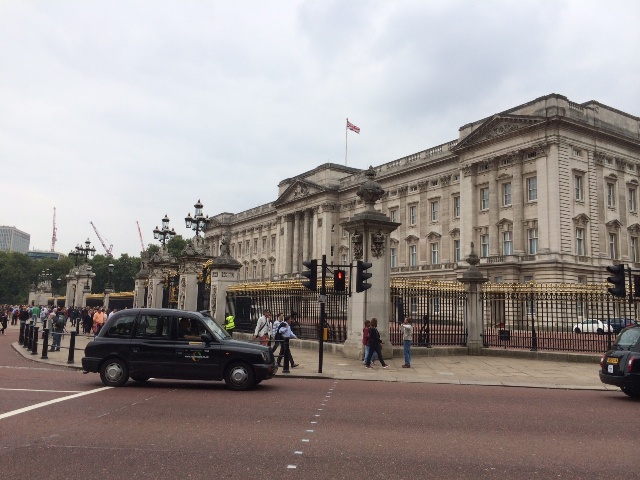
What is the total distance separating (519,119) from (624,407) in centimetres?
4399

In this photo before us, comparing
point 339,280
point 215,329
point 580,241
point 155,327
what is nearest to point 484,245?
point 580,241

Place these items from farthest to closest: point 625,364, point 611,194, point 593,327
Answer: point 611,194
point 593,327
point 625,364

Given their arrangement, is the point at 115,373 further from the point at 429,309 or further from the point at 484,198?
the point at 484,198

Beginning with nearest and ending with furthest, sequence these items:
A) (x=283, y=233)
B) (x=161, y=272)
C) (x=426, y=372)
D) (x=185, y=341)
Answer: (x=185, y=341) < (x=426, y=372) < (x=161, y=272) < (x=283, y=233)

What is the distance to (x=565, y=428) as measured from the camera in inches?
328

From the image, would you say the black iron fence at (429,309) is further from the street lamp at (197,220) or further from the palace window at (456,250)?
the palace window at (456,250)

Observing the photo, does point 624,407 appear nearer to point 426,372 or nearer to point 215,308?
point 426,372

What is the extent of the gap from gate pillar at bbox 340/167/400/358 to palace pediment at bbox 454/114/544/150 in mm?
35541

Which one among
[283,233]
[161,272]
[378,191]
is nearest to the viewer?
[378,191]

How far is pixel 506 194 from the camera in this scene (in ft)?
174

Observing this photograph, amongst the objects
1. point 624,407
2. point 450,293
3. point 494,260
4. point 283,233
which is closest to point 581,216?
point 494,260

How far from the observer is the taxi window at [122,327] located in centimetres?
1212

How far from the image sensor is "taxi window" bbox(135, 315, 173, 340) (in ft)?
39.5

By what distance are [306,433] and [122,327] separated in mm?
6360
